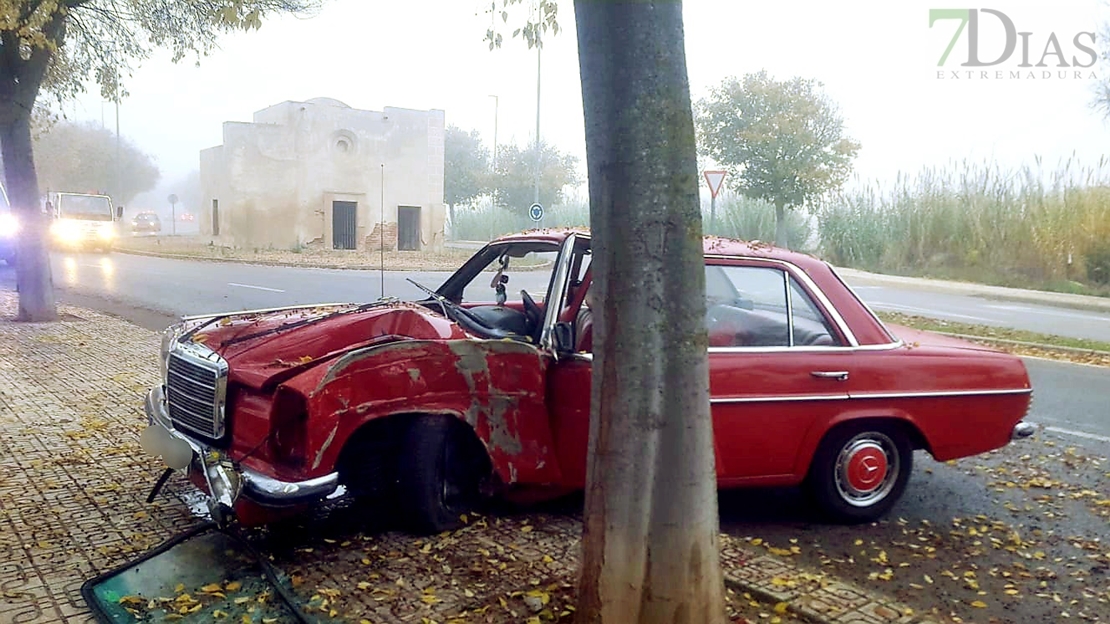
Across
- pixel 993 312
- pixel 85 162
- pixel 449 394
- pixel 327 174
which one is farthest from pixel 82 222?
pixel 85 162

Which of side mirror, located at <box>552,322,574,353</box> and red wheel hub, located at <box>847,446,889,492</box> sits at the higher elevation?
side mirror, located at <box>552,322,574,353</box>

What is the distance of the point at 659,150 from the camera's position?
307 centimetres

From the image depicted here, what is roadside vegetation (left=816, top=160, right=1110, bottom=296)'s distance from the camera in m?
22.4

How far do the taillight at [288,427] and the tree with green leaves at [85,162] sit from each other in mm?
51632

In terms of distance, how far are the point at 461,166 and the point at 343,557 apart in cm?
5092

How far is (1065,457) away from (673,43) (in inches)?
207

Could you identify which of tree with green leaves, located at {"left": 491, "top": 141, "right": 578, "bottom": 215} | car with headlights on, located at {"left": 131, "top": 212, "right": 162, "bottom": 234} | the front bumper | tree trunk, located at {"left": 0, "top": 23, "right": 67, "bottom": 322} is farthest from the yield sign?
car with headlights on, located at {"left": 131, "top": 212, "right": 162, "bottom": 234}

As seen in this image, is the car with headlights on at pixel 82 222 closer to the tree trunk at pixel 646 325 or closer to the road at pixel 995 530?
the road at pixel 995 530

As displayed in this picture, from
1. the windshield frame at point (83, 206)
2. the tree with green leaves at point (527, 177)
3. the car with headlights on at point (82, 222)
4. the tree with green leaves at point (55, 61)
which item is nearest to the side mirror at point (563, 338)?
the tree with green leaves at point (55, 61)

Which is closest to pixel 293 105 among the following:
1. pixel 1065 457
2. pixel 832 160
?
Result: pixel 832 160

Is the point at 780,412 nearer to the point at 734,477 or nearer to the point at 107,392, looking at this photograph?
the point at 734,477

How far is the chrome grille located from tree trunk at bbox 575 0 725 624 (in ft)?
6.85

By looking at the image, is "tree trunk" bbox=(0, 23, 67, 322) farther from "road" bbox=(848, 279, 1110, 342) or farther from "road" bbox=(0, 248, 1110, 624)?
A: "road" bbox=(848, 279, 1110, 342)

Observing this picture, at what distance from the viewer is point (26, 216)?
11.9 m
